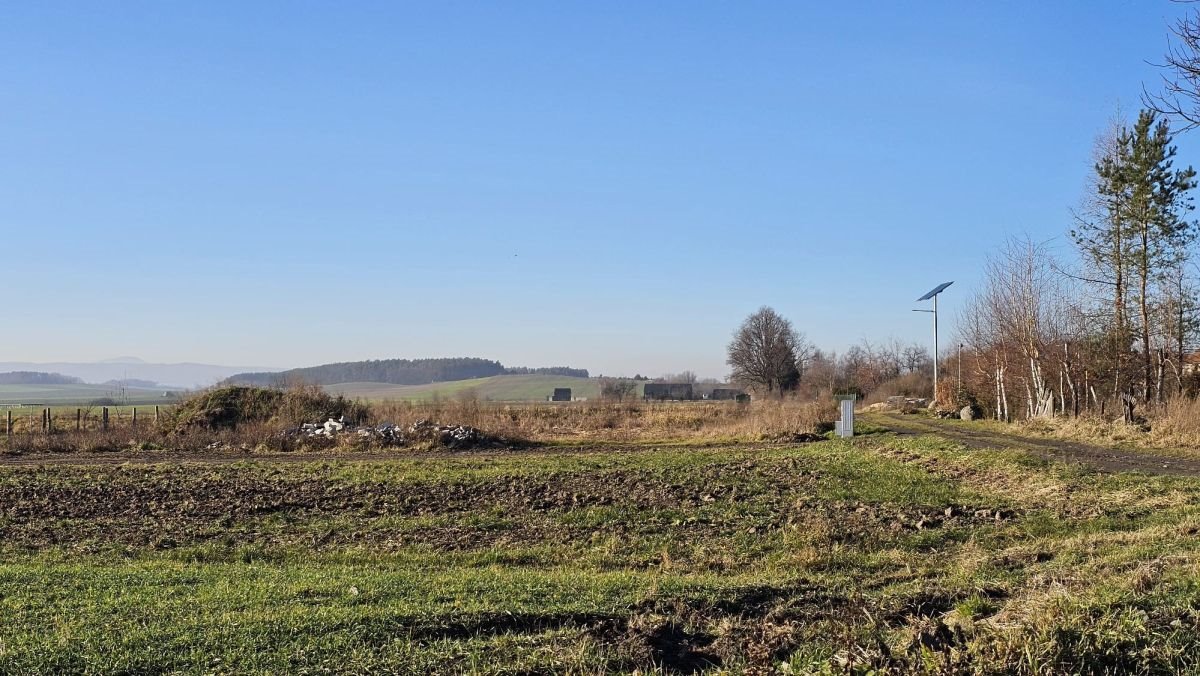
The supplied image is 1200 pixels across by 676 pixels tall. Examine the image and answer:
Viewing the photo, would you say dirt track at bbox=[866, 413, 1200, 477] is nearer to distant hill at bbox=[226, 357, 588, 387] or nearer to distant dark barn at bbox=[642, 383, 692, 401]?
distant dark barn at bbox=[642, 383, 692, 401]

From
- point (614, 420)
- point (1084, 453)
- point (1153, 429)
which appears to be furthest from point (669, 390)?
point (1084, 453)

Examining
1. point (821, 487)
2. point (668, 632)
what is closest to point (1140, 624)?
point (668, 632)

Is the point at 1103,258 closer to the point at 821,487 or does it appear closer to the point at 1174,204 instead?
the point at 1174,204

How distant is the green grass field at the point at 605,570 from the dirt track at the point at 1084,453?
1.94 metres

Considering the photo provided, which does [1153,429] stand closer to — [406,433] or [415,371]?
[406,433]

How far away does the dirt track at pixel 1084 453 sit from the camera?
18316 millimetres

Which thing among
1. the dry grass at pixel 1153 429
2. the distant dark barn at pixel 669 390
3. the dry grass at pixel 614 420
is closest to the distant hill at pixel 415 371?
the distant dark barn at pixel 669 390

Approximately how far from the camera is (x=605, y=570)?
10.2 meters

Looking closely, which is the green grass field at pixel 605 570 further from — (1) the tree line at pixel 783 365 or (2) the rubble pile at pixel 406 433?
(1) the tree line at pixel 783 365

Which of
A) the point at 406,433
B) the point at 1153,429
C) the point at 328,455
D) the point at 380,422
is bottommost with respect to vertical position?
the point at 328,455

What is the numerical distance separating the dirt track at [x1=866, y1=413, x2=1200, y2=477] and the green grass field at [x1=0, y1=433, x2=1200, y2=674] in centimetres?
194

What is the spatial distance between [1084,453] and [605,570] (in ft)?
54.5

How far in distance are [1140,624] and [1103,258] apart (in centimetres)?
3073

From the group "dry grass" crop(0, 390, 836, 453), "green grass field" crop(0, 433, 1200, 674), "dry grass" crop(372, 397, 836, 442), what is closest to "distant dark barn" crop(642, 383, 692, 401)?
"dry grass" crop(372, 397, 836, 442)
